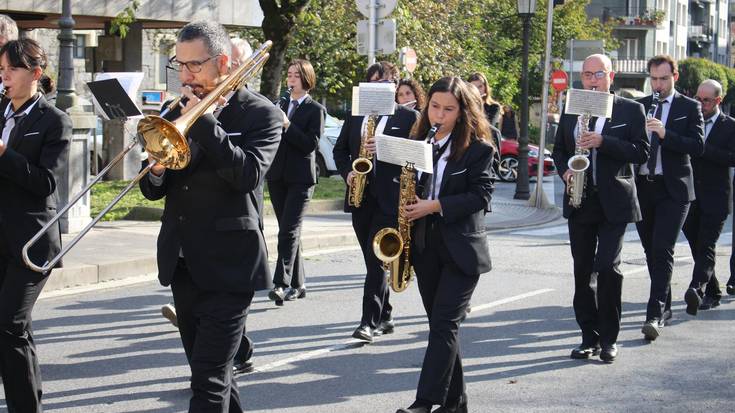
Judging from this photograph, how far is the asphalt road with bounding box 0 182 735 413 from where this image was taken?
652cm

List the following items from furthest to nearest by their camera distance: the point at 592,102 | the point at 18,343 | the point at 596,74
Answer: the point at 596,74, the point at 592,102, the point at 18,343

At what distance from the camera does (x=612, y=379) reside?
711 centimetres

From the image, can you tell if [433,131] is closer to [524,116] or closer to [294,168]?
[294,168]

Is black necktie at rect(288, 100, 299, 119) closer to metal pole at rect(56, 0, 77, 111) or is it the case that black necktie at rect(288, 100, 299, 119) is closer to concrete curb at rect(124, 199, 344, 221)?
concrete curb at rect(124, 199, 344, 221)

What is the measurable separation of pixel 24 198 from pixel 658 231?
5.06 m

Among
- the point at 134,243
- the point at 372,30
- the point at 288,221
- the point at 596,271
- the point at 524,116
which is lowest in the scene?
the point at 134,243

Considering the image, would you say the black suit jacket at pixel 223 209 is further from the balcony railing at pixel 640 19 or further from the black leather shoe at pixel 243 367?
the balcony railing at pixel 640 19

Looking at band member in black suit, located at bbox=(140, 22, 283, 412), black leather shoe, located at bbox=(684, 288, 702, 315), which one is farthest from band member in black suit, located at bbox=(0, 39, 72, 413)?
black leather shoe, located at bbox=(684, 288, 702, 315)

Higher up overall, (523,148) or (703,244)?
(523,148)

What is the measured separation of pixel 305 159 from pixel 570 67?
56.7ft

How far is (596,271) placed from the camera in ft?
25.0

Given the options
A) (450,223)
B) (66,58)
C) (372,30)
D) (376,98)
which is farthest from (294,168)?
(372,30)

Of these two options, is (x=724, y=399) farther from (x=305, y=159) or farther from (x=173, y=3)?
(x=173, y=3)

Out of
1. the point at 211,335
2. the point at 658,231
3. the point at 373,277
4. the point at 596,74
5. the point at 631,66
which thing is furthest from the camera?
the point at 631,66
